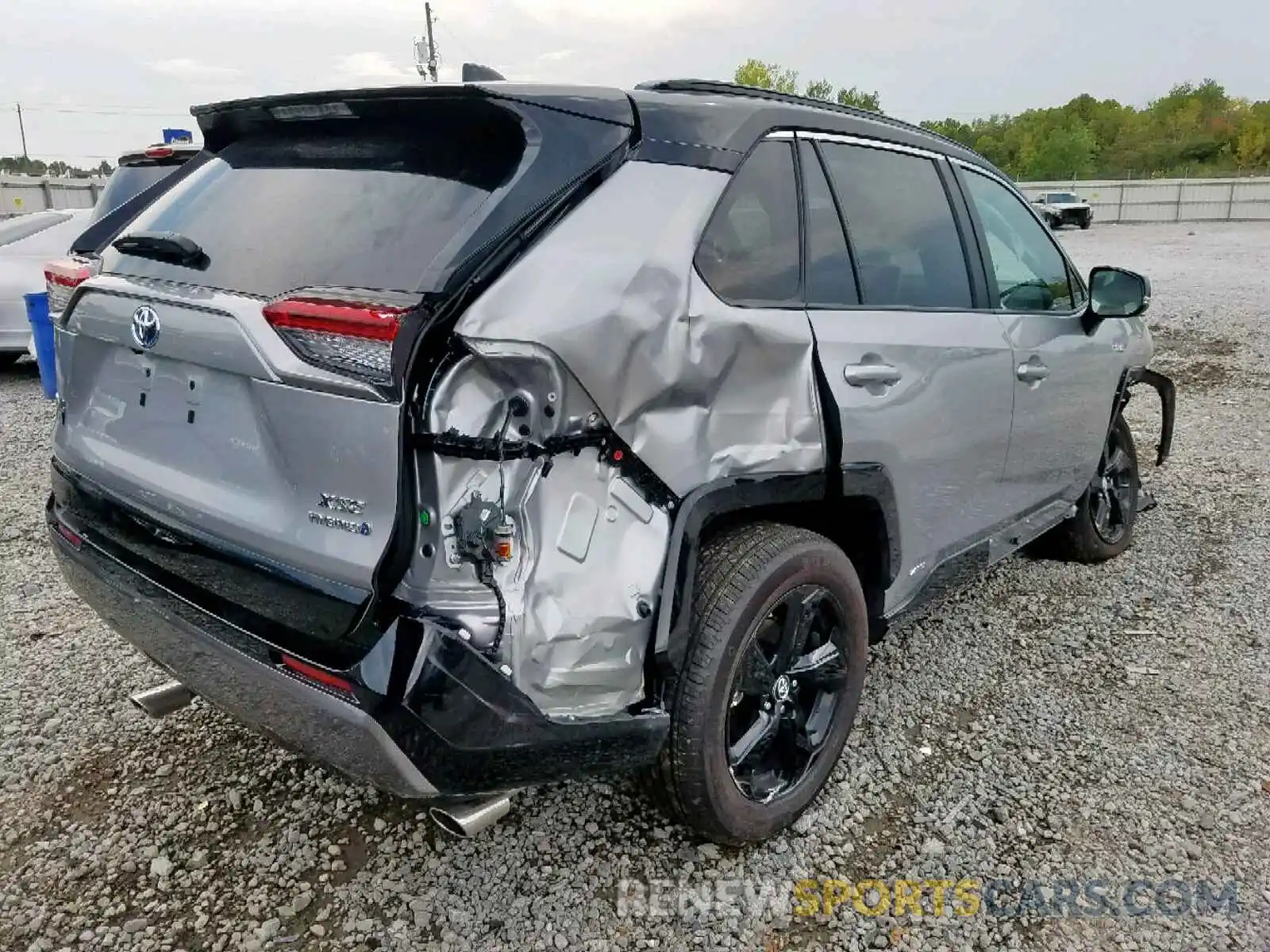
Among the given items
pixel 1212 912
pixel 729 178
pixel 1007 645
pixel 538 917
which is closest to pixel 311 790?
→ pixel 538 917

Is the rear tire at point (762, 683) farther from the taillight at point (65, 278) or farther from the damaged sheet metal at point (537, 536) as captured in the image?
the taillight at point (65, 278)

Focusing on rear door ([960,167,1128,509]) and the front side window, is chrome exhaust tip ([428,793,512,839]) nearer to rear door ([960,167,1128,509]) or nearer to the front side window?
rear door ([960,167,1128,509])

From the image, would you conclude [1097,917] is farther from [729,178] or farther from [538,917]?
[729,178]

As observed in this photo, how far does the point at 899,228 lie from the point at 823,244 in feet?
1.58

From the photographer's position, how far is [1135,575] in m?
4.54

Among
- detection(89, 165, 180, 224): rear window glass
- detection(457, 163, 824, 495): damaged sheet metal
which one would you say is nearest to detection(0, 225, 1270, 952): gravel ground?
detection(457, 163, 824, 495): damaged sheet metal

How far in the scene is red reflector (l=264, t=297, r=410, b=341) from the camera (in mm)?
1772

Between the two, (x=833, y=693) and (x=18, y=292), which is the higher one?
(x=18, y=292)

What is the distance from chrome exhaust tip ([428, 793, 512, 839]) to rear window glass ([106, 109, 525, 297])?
3.69ft

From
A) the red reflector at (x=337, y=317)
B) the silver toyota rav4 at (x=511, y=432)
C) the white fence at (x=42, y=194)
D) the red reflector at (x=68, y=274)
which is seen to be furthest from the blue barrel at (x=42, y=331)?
the white fence at (x=42, y=194)

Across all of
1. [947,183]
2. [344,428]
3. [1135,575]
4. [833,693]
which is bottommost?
[1135,575]

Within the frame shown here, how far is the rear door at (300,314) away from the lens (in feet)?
6.02

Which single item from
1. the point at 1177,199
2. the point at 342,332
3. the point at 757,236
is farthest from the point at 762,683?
the point at 1177,199

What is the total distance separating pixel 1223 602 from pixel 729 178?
334 centimetres
